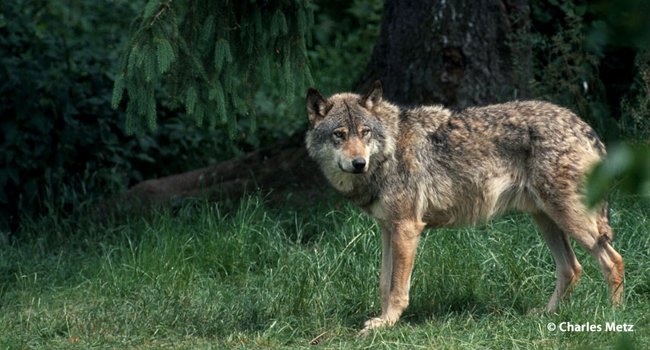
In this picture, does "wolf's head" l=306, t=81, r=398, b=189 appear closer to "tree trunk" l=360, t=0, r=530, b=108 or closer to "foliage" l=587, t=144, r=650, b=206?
"tree trunk" l=360, t=0, r=530, b=108

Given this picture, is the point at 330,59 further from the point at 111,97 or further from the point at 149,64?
the point at 149,64

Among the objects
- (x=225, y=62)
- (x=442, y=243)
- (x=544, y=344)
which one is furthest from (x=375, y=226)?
(x=544, y=344)

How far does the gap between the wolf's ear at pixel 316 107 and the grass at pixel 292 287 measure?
1.09 m

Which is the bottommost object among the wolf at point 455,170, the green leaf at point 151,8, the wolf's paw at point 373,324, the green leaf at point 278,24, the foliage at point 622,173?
the wolf's paw at point 373,324

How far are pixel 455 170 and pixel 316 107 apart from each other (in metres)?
0.98

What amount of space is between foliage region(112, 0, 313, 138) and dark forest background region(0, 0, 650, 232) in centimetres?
107

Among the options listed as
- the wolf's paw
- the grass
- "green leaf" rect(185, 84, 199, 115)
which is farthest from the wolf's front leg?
"green leaf" rect(185, 84, 199, 115)

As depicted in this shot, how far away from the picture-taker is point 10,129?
29.9 feet

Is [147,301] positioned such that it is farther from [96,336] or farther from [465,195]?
[465,195]

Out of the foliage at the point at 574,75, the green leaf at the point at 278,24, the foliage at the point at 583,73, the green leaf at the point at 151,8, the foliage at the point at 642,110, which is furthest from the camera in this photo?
the foliage at the point at 574,75

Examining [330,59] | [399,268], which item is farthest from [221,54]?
[330,59]

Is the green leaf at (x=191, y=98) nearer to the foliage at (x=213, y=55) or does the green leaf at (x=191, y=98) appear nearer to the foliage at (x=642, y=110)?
the foliage at (x=213, y=55)

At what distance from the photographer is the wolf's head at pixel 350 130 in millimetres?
5605

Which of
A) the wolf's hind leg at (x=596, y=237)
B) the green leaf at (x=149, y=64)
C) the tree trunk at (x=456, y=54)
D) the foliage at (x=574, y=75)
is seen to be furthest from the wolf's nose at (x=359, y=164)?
the foliage at (x=574, y=75)
